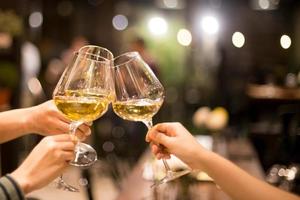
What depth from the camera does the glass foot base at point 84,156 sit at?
3.93 feet

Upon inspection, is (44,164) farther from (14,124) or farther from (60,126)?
(14,124)

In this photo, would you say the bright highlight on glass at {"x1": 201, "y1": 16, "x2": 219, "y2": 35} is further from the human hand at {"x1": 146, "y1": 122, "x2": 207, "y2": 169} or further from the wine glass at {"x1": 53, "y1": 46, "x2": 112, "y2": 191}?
the wine glass at {"x1": 53, "y1": 46, "x2": 112, "y2": 191}

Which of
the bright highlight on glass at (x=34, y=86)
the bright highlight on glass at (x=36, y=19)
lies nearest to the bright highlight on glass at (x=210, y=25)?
the bright highlight on glass at (x=36, y=19)

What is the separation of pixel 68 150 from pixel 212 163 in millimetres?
405

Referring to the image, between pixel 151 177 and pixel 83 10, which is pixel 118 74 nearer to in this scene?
pixel 151 177

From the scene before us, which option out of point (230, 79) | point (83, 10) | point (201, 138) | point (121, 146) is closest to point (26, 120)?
point (201, 138)

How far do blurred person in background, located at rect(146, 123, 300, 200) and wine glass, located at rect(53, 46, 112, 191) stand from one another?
19cm

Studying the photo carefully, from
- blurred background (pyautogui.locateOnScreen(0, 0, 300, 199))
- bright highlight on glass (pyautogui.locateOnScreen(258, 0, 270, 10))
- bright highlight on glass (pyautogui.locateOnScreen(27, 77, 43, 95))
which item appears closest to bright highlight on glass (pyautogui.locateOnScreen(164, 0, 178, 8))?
blurred background (pyautogui.locateOnScreen(0, 0, 300, 199))

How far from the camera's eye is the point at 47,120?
1429 mm

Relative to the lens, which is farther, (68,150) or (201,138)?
(201,138)

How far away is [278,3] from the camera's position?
8875mm

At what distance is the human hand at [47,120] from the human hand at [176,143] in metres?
0.27

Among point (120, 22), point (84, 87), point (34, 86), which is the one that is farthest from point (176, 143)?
point (120, 22)

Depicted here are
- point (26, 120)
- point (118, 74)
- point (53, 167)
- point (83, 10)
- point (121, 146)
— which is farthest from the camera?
point (83, 10)
